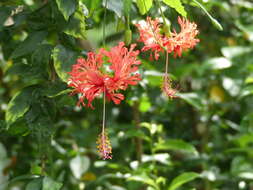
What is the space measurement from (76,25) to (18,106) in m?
0.25

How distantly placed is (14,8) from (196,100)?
801mm

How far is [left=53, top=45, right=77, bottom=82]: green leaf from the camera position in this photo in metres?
1.05

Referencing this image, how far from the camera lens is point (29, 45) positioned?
115 cm

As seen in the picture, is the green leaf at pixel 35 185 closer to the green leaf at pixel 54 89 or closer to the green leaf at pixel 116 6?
the green leaf at pixel 54 89

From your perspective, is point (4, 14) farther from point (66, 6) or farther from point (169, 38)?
point (169, 38)

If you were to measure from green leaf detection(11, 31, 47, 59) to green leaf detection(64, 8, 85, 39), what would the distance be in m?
0.12

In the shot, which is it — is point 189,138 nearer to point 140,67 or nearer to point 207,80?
point 207,80

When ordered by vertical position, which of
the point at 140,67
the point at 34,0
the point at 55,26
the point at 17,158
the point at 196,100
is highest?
the point at 34,0

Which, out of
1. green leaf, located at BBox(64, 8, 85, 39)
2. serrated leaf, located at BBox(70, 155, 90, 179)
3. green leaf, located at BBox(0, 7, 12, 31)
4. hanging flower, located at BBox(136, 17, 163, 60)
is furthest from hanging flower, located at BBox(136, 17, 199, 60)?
serrated leaf, located at BBox(70, 155, 90, 179)

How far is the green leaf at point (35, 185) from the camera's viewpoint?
3.83ft

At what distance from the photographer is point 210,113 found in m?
2.02

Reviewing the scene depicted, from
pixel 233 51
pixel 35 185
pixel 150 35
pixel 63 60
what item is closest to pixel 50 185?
pixel 35 185

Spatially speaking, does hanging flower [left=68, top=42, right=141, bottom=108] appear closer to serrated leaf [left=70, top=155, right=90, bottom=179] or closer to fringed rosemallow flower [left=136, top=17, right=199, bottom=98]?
fringed rosemallow flower [left=136, top=17, right=199, bottom=98]

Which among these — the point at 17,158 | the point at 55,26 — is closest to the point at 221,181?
the point at 17,158
